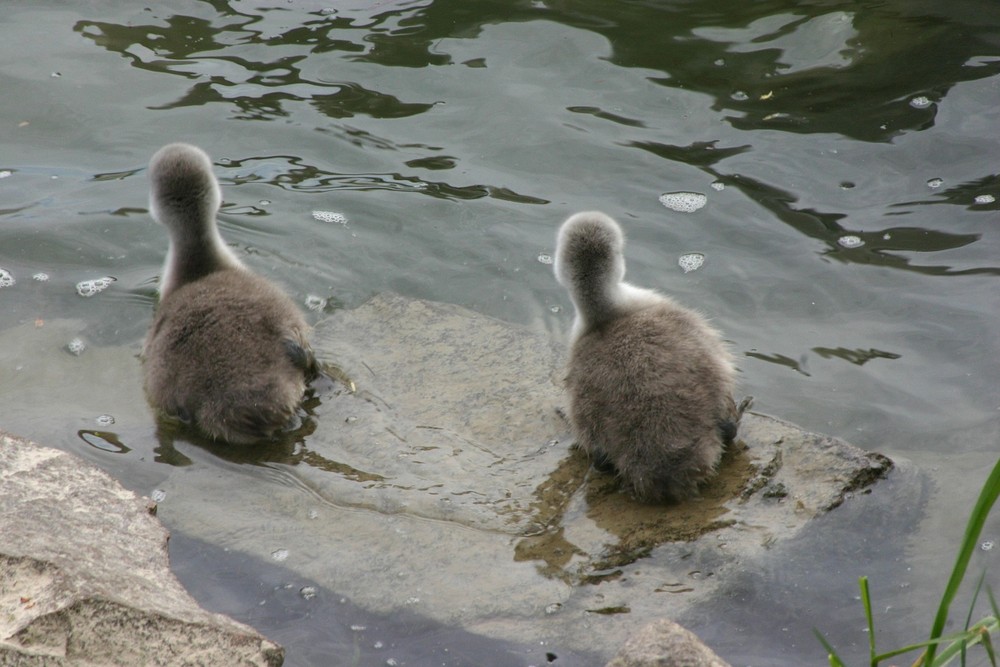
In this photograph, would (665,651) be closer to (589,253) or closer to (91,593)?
(91,593)

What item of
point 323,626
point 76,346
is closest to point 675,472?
point 323,626

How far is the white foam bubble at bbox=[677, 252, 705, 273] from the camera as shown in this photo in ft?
23.9

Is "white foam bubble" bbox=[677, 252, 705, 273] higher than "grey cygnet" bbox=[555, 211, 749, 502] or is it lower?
lower

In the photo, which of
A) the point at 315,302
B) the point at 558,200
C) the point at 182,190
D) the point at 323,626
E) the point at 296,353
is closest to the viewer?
the point at 323,626

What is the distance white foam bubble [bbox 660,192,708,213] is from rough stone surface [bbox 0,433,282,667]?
15.0ft

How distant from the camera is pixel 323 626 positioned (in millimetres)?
4430

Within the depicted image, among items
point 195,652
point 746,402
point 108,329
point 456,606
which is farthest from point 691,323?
point 108,329

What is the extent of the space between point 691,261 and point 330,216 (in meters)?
2.64

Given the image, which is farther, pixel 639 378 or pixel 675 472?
pixel 639 378

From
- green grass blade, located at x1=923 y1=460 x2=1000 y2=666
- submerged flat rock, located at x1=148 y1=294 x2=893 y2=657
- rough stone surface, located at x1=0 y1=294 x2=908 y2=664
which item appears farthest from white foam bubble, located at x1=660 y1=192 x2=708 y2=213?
green grass blade, located at x1=923 y1=460 x2=1000 y2=666

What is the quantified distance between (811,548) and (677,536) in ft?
1.92

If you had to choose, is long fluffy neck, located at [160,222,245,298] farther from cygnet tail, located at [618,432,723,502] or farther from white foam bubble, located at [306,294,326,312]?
cygnet tail, located at [618,432,723,502]

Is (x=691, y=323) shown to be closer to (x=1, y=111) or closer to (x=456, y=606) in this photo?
(x=456, y=606)

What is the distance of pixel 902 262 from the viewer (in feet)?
23.5
